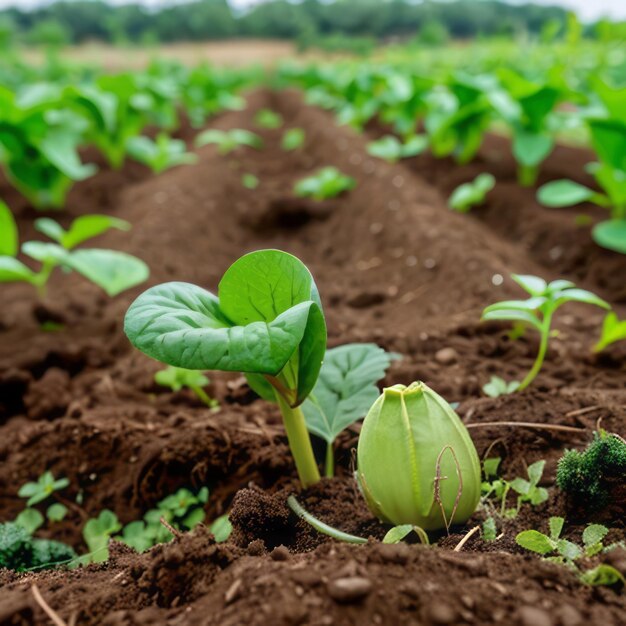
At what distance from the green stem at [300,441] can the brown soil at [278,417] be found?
41 mm

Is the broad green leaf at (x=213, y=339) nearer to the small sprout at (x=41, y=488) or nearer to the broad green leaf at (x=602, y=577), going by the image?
the broad green leaf at (x=602, y=577)

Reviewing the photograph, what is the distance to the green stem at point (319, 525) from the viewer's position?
1.15 metres

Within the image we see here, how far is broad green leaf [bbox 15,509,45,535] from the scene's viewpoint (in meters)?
1.56

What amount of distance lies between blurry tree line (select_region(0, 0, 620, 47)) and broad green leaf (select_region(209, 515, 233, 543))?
1411 inches

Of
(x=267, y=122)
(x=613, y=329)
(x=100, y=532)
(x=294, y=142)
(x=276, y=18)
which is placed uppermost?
(x=276, y=18)

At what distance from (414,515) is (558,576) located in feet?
1.00

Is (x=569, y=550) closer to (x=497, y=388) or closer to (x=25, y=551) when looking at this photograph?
(x=497, y=388)

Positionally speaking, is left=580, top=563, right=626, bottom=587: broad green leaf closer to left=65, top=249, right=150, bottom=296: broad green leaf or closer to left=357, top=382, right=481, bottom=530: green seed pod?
left=357, top=382, right=481, bottom=530: green seed pod

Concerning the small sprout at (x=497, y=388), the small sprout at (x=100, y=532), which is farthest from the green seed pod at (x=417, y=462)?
the small sprout at (x=100, y=532)

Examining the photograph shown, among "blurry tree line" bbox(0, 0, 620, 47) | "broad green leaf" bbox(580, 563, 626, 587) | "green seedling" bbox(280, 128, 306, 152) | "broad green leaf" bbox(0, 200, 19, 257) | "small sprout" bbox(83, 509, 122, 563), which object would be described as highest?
"blurry tree line" bbox(0, 0, 620, 47)

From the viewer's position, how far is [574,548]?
102 cm

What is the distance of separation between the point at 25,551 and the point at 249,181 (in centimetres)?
413

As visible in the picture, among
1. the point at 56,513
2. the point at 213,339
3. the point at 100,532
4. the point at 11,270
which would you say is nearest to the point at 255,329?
the point at 213,339

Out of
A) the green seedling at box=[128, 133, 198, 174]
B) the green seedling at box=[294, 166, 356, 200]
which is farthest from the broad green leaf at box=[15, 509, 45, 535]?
the green seedling at box=[128, 133, 198, 174]
